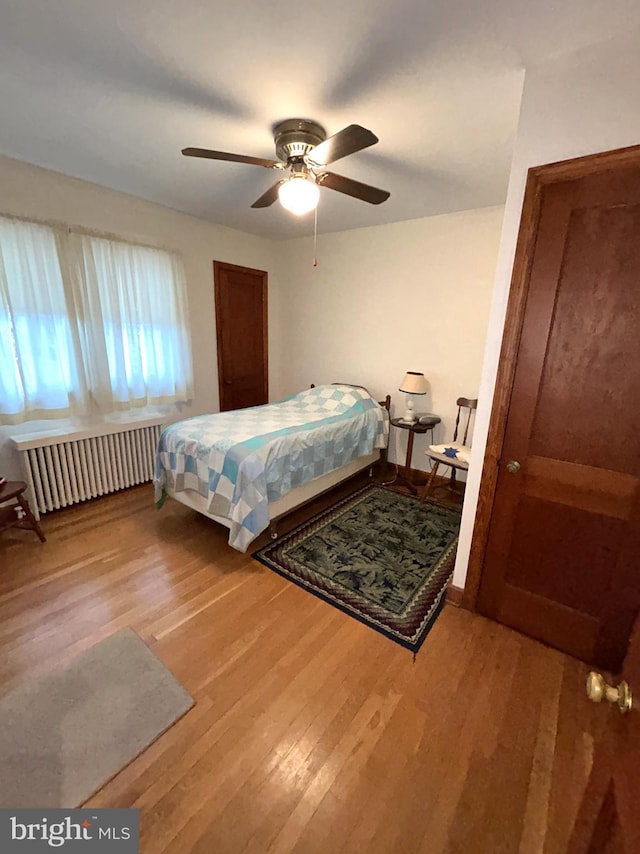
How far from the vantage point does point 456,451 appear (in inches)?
116

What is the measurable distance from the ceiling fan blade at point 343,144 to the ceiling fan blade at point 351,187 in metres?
0.18

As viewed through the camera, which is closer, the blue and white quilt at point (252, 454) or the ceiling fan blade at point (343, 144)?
the ceiling fan blade at point (343, 144)

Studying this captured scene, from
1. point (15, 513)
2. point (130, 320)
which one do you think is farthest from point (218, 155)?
point (15, 513)

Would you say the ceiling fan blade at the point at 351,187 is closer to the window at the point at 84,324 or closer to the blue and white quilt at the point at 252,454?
the blue and white quilt at the point at 252,454

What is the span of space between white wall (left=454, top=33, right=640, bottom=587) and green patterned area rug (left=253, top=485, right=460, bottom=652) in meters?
1.54

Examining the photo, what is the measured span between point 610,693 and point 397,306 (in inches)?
137

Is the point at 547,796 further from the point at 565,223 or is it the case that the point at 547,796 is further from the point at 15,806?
the point at 565,223

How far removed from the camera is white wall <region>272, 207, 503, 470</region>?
3.17 metres

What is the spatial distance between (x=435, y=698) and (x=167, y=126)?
3175 millimetres

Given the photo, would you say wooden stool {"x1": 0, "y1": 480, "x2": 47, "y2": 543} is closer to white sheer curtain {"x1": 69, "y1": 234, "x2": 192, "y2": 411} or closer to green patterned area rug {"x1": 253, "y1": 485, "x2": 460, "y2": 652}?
white sheer curtain {"x1": 69, "y1": 234, "x2": 192, "y2": 411}

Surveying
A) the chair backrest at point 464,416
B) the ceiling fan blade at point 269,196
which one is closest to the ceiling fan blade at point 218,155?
the ceiling fan blade at point 269,196

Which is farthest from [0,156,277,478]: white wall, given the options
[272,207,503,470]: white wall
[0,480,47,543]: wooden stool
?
[272,207,503,470]: white wall

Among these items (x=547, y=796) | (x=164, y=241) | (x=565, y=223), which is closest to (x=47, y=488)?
(x=164, y=241)

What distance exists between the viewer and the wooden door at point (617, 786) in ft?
1.68
